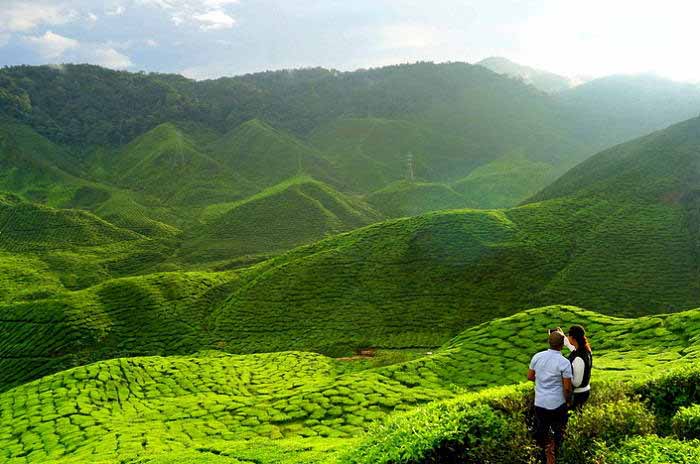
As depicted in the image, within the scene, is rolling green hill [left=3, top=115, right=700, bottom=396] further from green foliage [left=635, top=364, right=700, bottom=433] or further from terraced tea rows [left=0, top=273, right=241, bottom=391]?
green foliage [left=635, top=364, right=700, bottom=433]

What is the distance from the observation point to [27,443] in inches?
716

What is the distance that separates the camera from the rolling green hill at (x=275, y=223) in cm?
7344

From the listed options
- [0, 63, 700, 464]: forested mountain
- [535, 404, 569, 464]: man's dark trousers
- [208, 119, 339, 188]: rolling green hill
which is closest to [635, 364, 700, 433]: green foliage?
[0, 63, 700, 464]: forested mountain

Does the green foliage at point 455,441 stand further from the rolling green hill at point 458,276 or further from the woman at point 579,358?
the rolling green hill at point 458,276

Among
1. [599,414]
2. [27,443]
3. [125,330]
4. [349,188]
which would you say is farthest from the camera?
[349,188]

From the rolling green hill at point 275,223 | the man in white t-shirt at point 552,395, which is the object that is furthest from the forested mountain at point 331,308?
the man in white t-shirt at point 552,395

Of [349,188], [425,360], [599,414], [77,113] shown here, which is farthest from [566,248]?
[77,113]

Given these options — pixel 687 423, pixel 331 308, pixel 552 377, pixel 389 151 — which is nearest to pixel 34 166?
pixel 389 151

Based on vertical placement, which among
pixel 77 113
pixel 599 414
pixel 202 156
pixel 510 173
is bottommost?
pixel 599 414

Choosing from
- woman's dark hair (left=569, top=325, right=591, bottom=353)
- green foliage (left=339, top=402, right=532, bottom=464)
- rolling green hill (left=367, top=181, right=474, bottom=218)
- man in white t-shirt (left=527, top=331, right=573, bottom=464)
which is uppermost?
rolling green hill (left=367, top=181, right=474, bottom=218)

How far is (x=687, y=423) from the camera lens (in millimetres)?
8773

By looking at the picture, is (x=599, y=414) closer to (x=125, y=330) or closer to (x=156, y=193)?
(x=125, y=330)

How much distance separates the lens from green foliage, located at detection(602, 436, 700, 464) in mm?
7566

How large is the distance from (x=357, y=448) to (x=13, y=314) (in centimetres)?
3792
